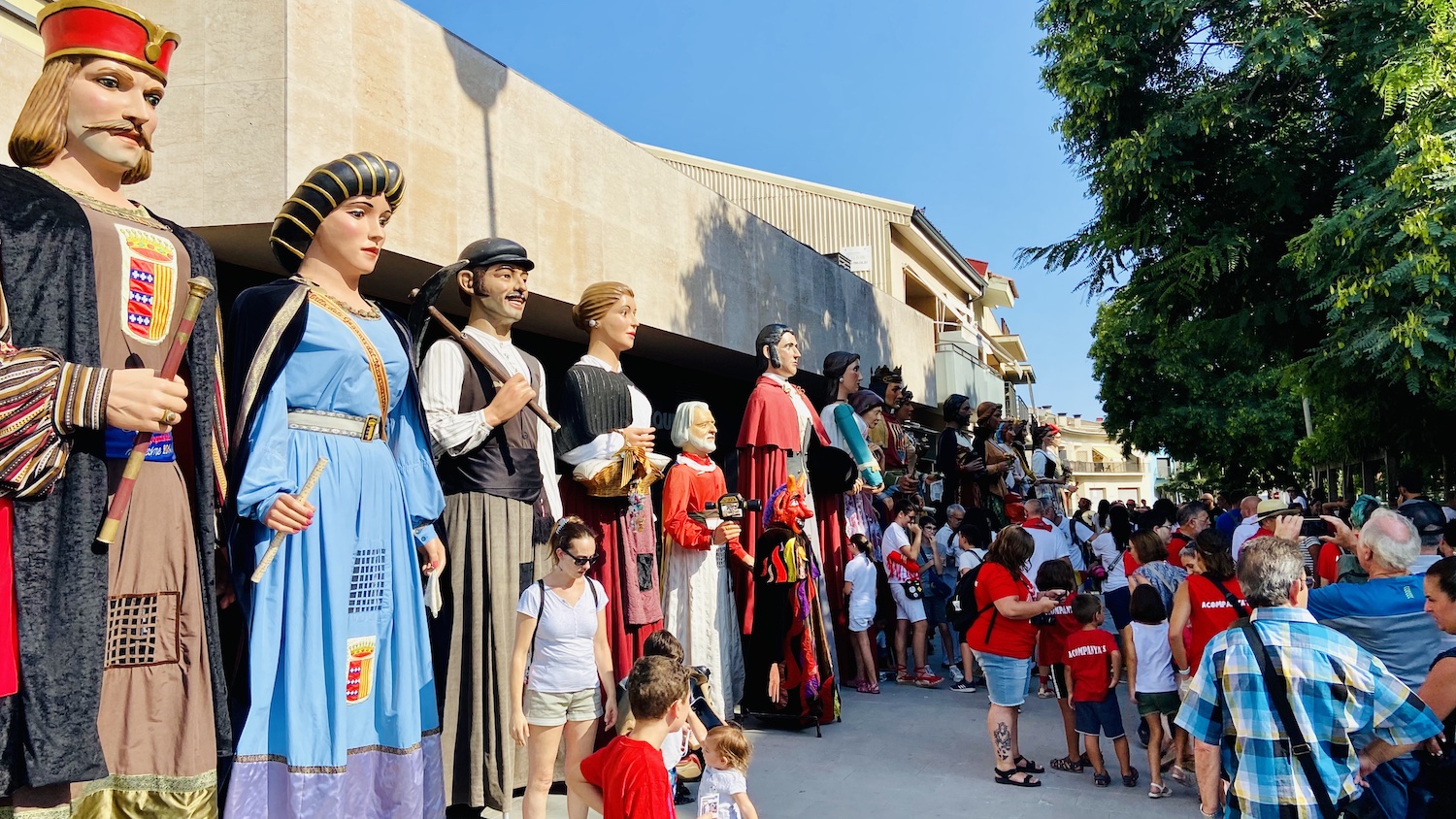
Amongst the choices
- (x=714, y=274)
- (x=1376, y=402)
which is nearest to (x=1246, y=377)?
(x=1376, y=402)

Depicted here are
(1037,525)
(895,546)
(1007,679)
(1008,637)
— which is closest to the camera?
(1007,679)

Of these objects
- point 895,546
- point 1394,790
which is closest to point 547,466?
point 1394,790

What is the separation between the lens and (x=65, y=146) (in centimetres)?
267

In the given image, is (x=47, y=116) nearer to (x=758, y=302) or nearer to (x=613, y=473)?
(x=613, y=473)

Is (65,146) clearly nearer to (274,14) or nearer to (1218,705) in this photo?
(274,14)

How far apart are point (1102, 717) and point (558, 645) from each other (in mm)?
2988

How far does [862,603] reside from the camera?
7289 mm

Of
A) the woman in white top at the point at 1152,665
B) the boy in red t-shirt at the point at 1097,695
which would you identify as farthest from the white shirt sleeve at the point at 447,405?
the woman in white top at the point at 1152,665

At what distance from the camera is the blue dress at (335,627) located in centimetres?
283

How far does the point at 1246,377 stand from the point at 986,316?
38.1 feet

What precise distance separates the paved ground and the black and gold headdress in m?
2.66

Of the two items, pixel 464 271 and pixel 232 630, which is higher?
pixel 464 271

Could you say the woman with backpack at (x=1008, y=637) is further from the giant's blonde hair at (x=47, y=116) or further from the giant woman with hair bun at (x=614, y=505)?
the giant's blonde hair at (x=47, y=116)

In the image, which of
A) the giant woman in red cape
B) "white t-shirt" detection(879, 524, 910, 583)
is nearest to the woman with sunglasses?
the giant woman in red cape
